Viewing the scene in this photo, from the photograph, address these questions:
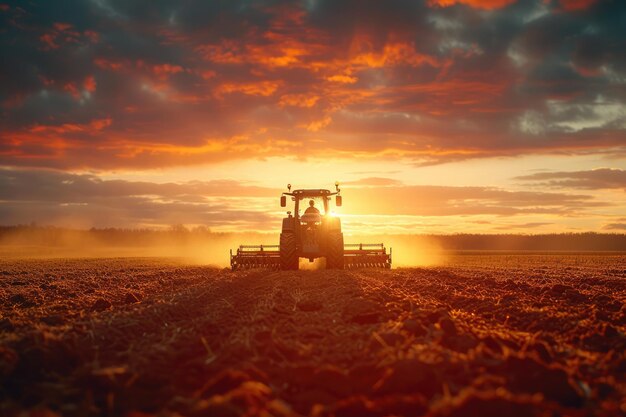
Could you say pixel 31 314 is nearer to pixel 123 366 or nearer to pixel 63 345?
pixel 63 345

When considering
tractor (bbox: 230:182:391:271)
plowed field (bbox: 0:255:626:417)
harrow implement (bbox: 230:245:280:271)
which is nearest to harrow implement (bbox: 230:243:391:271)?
harrow implement (bbox: 230:245:280:271)

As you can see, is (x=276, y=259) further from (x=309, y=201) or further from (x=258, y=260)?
(x=309, y=201)

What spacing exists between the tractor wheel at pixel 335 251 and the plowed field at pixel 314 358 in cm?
1122

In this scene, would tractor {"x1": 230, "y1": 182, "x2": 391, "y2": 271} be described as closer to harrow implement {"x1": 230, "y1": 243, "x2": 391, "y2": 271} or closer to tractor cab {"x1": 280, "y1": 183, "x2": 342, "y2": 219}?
tractor cab {"x1": 280, "y1": 183, "x2": 342, "y2": 219}

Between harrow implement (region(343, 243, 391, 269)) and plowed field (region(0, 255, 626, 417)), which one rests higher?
harrow implement (region(343, 243, 391, 269))

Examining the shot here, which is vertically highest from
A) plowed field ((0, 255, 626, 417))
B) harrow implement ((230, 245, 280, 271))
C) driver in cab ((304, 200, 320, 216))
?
driver in cab ((304, 200, 320, 216))

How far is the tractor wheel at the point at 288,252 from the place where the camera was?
24703 mm

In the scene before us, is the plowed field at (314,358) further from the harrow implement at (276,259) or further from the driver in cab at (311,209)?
the harrow implement at (276,259)

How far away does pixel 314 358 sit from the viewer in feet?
25.0

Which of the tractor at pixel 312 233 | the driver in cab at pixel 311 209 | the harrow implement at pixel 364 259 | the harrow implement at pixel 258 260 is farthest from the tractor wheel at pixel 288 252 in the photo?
Result: the harrow implement at pixel 364 259

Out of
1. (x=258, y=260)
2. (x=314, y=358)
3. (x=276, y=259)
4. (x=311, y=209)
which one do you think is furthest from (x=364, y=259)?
(x=314, y=358)

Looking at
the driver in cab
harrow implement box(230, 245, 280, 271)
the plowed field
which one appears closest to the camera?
the plowed field

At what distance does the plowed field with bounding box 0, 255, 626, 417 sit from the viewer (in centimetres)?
579

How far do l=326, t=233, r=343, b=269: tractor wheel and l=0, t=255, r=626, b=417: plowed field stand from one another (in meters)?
11.2
